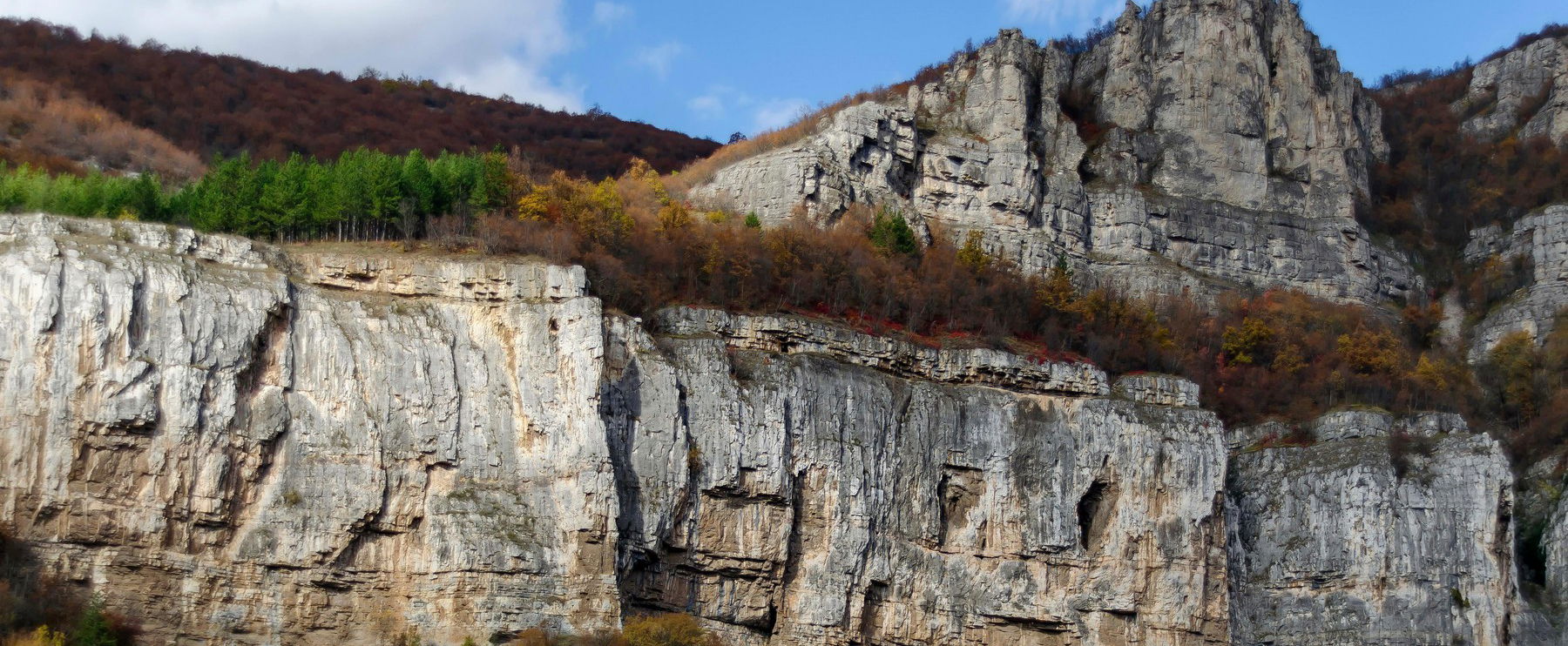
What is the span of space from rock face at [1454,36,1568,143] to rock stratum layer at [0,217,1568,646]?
1347 inches

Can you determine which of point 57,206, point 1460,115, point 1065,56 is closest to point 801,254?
point 57,206

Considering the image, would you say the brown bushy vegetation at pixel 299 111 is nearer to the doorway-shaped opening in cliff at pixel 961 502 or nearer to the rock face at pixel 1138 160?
the rock face at pixel 1138 160

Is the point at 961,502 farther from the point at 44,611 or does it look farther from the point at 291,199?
the point at 44,611

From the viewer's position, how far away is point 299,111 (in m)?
95.7

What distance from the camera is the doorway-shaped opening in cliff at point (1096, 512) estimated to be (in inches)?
2299

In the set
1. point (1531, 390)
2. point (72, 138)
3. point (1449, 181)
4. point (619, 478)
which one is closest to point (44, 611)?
point (619, 478)

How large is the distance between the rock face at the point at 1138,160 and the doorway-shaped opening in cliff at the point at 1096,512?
1758cm

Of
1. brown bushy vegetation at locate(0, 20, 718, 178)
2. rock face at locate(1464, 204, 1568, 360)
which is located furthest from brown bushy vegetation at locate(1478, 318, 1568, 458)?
brown bushy vegetation at locate(0, 20, 718, 178)

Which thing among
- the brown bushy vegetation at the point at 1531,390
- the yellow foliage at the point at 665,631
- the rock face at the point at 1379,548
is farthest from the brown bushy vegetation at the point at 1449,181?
the yellow foliage at the point at 665,631

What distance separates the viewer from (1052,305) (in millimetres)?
66500

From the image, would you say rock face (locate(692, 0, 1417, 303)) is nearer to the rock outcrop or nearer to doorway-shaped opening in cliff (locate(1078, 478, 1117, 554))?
the rock outcrop

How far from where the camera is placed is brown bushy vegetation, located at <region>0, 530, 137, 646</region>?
134ft

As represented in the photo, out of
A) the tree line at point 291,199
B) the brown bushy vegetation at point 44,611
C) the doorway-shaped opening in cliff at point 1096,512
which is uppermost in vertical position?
the tree line at point 291,199

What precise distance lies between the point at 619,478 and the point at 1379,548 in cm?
2679
